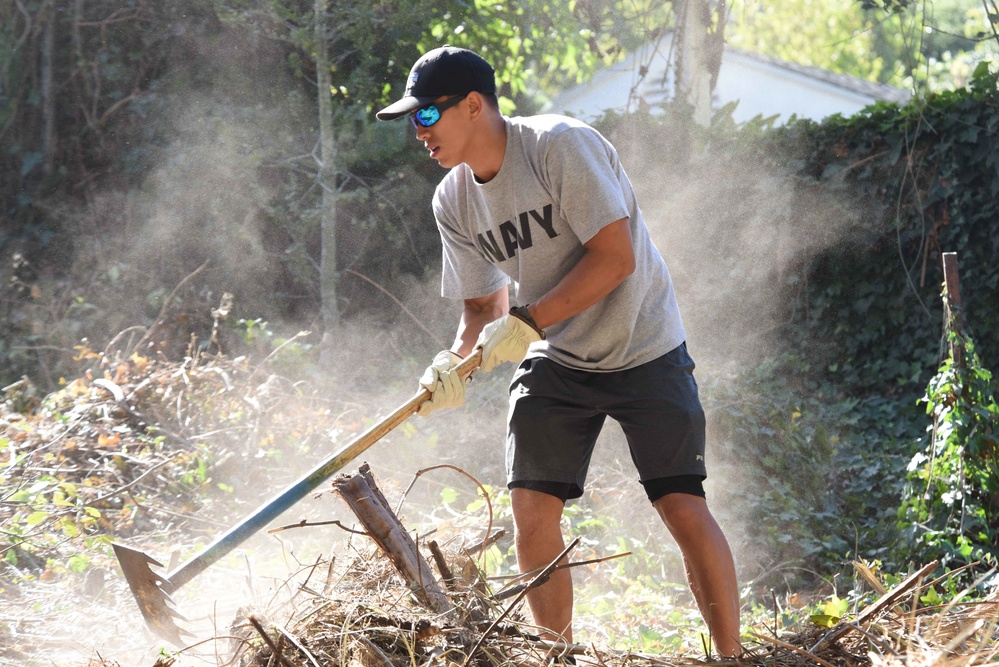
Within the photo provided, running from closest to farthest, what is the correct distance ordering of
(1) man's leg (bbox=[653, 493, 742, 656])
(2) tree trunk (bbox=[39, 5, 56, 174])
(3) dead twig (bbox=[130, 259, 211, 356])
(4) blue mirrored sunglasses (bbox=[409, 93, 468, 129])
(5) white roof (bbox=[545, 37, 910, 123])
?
1. (1) man's leg (bbox=[653, 493, 742, 656])
2. (4) blue mirrored sunglasses (bbox=[409, 93, 468, 129])
3. (3) dead twig (bbox=[130, 259, 211, 356])
4. (2) tree trunk (bbox=[39, 5, 56, 174])
5. (5) white roof (bbox=[545, 37, 910, 123])

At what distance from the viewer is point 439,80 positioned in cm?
247

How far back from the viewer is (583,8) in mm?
7738

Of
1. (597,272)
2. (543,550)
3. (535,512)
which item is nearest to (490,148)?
(597,272)

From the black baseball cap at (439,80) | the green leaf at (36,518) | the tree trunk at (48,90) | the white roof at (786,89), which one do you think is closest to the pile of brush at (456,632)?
the black baseball cap at (439,80)

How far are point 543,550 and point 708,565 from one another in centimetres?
48

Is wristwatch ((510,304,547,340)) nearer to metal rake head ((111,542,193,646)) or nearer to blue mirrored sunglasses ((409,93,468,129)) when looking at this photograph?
blue mirrored sunglasses ((409,93,468,129))

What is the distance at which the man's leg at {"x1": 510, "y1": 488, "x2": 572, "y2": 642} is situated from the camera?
8.30 ft

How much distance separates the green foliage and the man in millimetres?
1659

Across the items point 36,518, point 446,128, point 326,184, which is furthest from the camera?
point 326,184

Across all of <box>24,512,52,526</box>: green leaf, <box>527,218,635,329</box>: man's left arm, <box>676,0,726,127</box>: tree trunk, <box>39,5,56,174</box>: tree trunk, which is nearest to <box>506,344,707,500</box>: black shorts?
<box>527,218,635,329</box>: man's left arm

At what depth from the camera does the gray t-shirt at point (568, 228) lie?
2.47m

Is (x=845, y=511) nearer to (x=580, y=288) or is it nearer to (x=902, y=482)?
(x=902, y=482)

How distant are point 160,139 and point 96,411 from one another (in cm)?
352

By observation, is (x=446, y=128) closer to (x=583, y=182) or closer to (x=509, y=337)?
(x=583, y=182)
